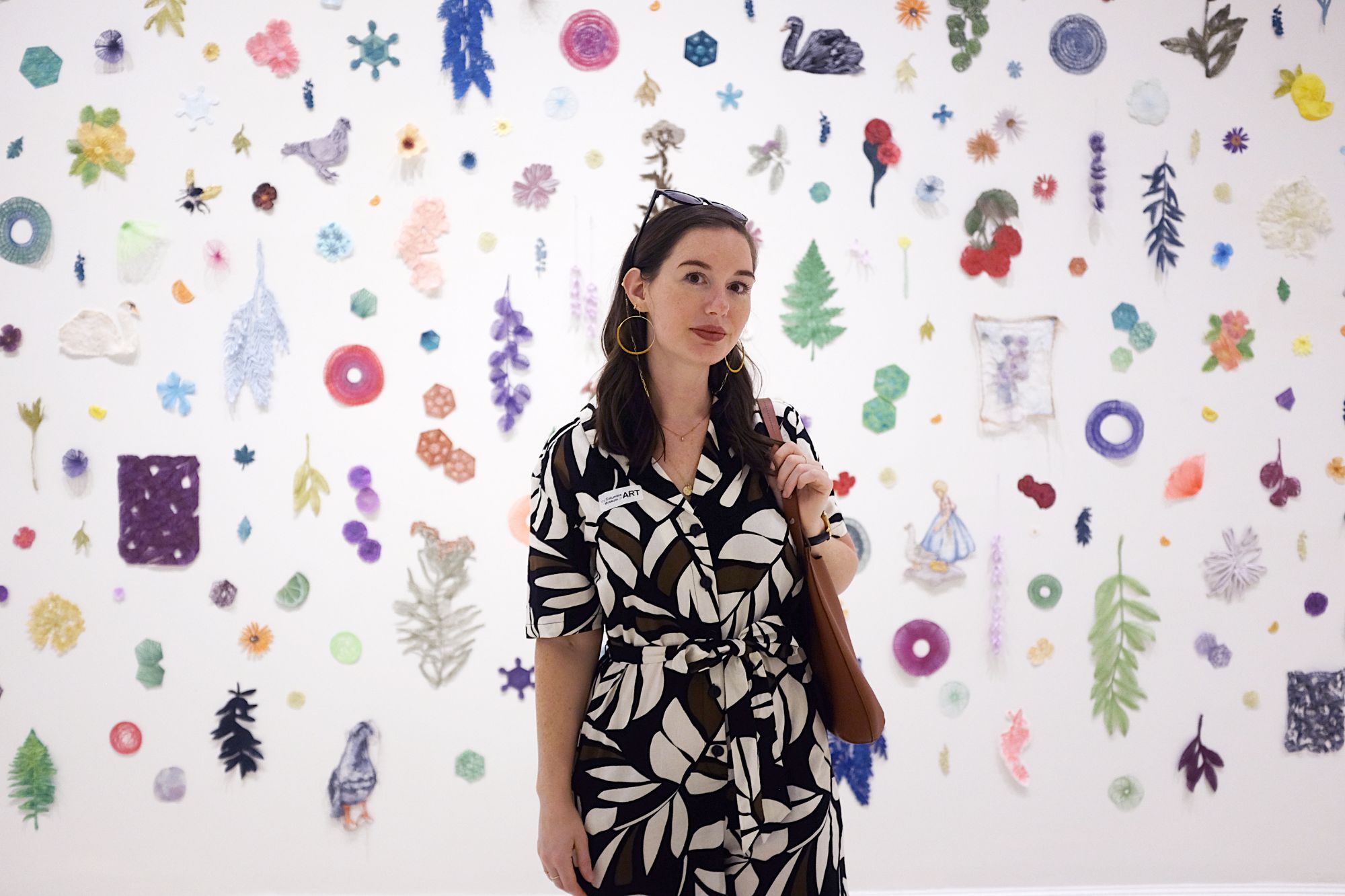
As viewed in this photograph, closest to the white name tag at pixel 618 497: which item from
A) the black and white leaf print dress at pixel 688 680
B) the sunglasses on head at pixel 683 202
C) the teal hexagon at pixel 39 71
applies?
the black and white leaf print dress at pixel 688 680

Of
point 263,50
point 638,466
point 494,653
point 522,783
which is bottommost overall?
point 522,783

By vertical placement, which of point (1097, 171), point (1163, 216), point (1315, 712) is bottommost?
point (1315, 712)

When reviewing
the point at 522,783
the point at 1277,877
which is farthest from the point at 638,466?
the point at 1277,877

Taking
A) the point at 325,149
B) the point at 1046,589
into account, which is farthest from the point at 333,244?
the point at 1046,589

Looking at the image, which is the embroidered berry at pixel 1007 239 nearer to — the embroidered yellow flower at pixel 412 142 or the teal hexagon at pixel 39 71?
the embroidered yellow flower at pixel 412 142

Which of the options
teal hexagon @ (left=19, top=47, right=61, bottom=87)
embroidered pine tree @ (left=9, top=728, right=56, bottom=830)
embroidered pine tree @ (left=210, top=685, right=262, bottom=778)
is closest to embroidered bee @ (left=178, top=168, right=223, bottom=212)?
teal hexagon @ (left=19, top=47, right=61, bottom=87)

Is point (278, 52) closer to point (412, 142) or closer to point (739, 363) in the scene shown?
point (412, 142)

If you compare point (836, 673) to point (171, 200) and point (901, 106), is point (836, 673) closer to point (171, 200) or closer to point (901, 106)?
point (901, 106)

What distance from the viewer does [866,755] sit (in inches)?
91.5

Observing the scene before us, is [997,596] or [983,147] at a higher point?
[983,147]

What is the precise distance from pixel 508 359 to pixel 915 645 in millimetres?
1278

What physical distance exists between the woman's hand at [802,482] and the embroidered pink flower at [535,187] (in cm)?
127

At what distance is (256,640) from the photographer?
2.29 metres

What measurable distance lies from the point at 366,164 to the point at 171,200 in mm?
506
